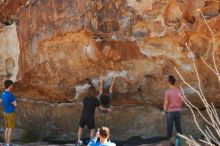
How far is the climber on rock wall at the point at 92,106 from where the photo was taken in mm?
7500

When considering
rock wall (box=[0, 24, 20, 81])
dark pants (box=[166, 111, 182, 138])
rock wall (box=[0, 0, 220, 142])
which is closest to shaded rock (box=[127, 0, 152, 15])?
rock wall (box=[0, 0, 220, 142])

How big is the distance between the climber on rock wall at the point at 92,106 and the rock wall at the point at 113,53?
255 mm

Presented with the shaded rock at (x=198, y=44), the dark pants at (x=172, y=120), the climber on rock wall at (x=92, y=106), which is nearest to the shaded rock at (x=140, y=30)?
the shaded rock at (x=198, y=44)

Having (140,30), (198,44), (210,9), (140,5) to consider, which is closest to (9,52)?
(140,30)

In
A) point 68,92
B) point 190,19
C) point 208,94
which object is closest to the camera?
point 190,19

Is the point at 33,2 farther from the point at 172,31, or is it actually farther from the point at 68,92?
the point at 172,31

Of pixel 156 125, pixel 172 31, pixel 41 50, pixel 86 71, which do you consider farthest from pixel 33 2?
pixel 156 125

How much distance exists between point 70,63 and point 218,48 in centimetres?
249

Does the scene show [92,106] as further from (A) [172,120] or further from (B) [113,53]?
(A) [172,120]

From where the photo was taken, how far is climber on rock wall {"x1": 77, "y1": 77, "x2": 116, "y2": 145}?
7500 mm

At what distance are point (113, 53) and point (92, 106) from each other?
94 cm

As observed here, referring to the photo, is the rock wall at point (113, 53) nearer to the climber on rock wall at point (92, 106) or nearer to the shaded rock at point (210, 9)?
the shaded rock at point (210, 9)

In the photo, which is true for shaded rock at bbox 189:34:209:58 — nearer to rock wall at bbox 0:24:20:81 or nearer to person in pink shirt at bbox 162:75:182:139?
person in pink shirt at bbox 162:75:182:139

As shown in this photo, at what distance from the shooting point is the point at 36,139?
347 inches
